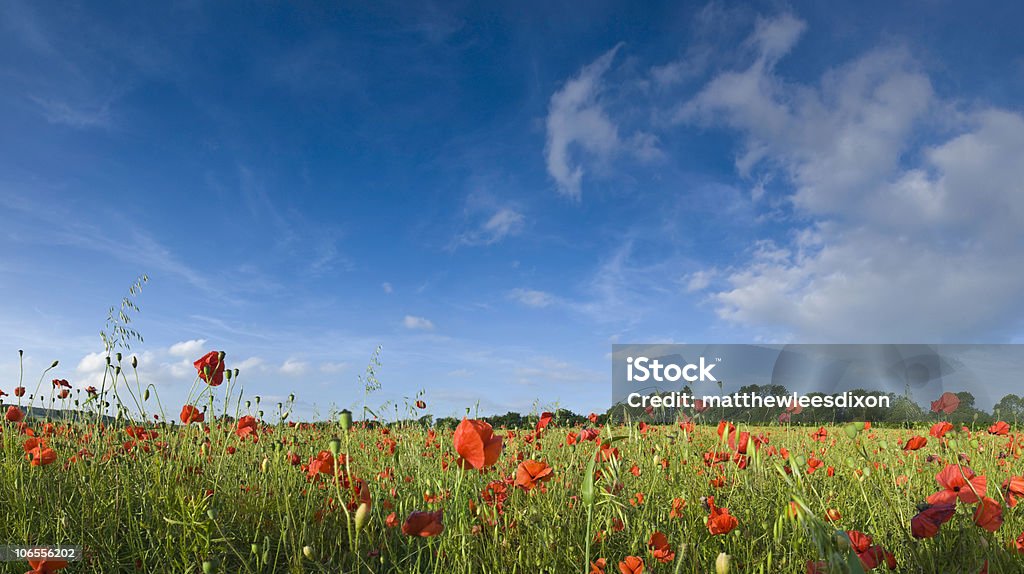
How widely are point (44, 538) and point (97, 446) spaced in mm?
723

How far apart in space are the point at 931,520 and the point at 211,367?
2749 mm

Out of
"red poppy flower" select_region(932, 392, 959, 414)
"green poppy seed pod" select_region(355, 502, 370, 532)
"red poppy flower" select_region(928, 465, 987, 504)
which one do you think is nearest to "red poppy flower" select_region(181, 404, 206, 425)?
"green poppy seed pod" select_region(355, 502, 370, 532)

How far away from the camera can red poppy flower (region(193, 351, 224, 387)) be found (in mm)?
2734

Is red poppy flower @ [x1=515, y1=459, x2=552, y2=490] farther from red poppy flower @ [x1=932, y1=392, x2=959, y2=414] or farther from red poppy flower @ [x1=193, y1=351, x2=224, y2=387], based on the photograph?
red poppy flower @ [x1=932, y1=392, x2=959, y2=414]

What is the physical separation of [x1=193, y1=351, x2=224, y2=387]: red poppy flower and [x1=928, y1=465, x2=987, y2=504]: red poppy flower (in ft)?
9.06

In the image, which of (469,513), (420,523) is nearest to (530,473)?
(420,523)

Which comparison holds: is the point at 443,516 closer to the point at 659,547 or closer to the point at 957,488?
the point at 659,547

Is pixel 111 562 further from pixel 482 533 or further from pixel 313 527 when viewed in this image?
pixel 482 533

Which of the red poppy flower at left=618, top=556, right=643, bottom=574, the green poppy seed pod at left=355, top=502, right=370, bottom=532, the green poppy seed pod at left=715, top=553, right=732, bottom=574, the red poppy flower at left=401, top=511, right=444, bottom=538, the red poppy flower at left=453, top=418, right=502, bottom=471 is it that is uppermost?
the red poppy flower at left=453, top=418, right=502, bottom=471

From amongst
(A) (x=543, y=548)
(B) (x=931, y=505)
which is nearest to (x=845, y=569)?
(B) (x=931, y=505)

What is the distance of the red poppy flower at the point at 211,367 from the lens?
2.73 metres

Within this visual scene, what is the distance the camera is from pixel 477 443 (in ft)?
5.51

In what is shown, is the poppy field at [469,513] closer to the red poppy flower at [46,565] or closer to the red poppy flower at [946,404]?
the red poppy flower at [46,565]

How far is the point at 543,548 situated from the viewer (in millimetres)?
2553
